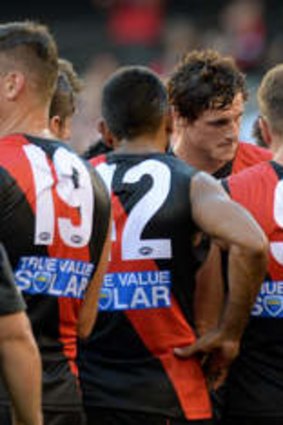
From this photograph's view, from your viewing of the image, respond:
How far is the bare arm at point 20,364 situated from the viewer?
4.84m

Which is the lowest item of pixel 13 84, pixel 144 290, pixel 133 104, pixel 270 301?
pixel 270 301

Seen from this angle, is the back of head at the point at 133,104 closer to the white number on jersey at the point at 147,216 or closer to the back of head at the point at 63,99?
the white number on jersey at the point at 147,216

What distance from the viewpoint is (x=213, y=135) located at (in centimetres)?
714

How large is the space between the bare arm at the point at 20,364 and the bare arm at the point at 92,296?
1.06 metres

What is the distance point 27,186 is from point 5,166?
0.39 ft

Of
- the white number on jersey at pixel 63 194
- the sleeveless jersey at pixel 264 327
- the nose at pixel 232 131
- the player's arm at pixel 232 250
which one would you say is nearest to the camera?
the white number on jersey at pixel 63 194

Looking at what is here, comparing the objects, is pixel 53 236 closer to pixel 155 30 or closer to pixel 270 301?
pixel 270 301

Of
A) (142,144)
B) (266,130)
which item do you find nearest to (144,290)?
(142,144)

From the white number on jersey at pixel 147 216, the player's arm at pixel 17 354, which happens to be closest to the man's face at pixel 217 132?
the white number on jersey at pixel 147 216

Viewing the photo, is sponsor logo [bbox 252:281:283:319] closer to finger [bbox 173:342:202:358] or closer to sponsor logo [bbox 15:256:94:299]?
finger [bbox 173:342:202:358]

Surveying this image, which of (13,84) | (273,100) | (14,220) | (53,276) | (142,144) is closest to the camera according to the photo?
(14,220)

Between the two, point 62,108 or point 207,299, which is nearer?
point 207,299

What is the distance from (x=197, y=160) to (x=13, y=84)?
1.44 m

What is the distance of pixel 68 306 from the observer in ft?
19.2
